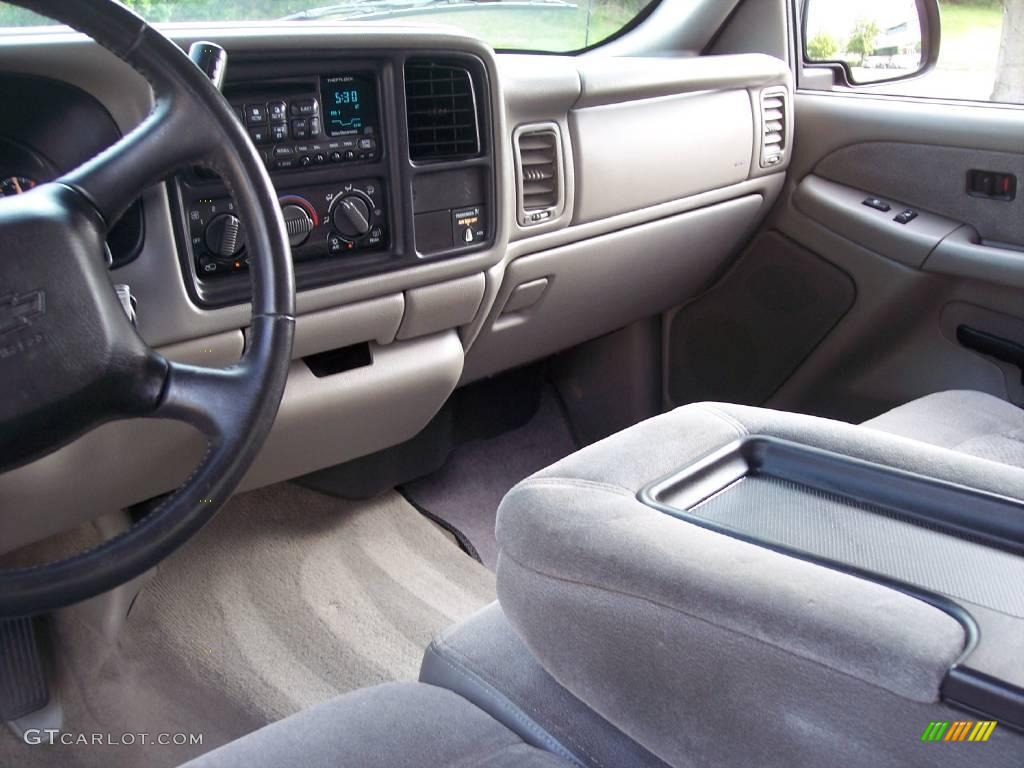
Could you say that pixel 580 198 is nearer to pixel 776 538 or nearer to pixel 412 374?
pixel 412 374

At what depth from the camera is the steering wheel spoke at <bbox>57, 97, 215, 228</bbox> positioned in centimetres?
89

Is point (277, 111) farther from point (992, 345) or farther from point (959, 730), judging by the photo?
point (992, 345)

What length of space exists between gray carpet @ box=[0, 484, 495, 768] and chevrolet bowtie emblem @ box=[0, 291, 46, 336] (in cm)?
94

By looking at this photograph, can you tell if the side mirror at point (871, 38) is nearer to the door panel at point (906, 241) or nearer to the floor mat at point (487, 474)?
the door panel at point (906, 241)

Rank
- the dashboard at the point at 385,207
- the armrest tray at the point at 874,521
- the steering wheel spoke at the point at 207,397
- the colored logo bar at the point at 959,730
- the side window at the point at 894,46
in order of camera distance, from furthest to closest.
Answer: the side window at the point at 894,46 → the dashboard at the point at 385,207 → the steering wheel spoke at the point at 207,397 → the armrest tray at the point at 874,521 → the colored logo bar at the point at 959,730

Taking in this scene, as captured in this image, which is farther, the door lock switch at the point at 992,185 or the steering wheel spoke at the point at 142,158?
the door lock switch at the point at 992,185

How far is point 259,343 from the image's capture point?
0.91 meters

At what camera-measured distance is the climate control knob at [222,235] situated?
1240 millimetres

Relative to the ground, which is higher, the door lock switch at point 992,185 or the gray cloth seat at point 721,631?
the door lock switch at point 992,185

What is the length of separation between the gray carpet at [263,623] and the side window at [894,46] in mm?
1335

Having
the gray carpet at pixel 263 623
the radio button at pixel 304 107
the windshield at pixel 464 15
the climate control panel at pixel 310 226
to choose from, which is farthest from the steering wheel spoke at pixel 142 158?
the gray carpet at pixel 263 623

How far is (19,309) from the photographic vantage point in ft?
2.73

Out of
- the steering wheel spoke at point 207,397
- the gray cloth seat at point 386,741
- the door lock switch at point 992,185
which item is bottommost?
the gray cloth seat at point 386,741

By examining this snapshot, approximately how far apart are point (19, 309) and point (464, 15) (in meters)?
1.10
